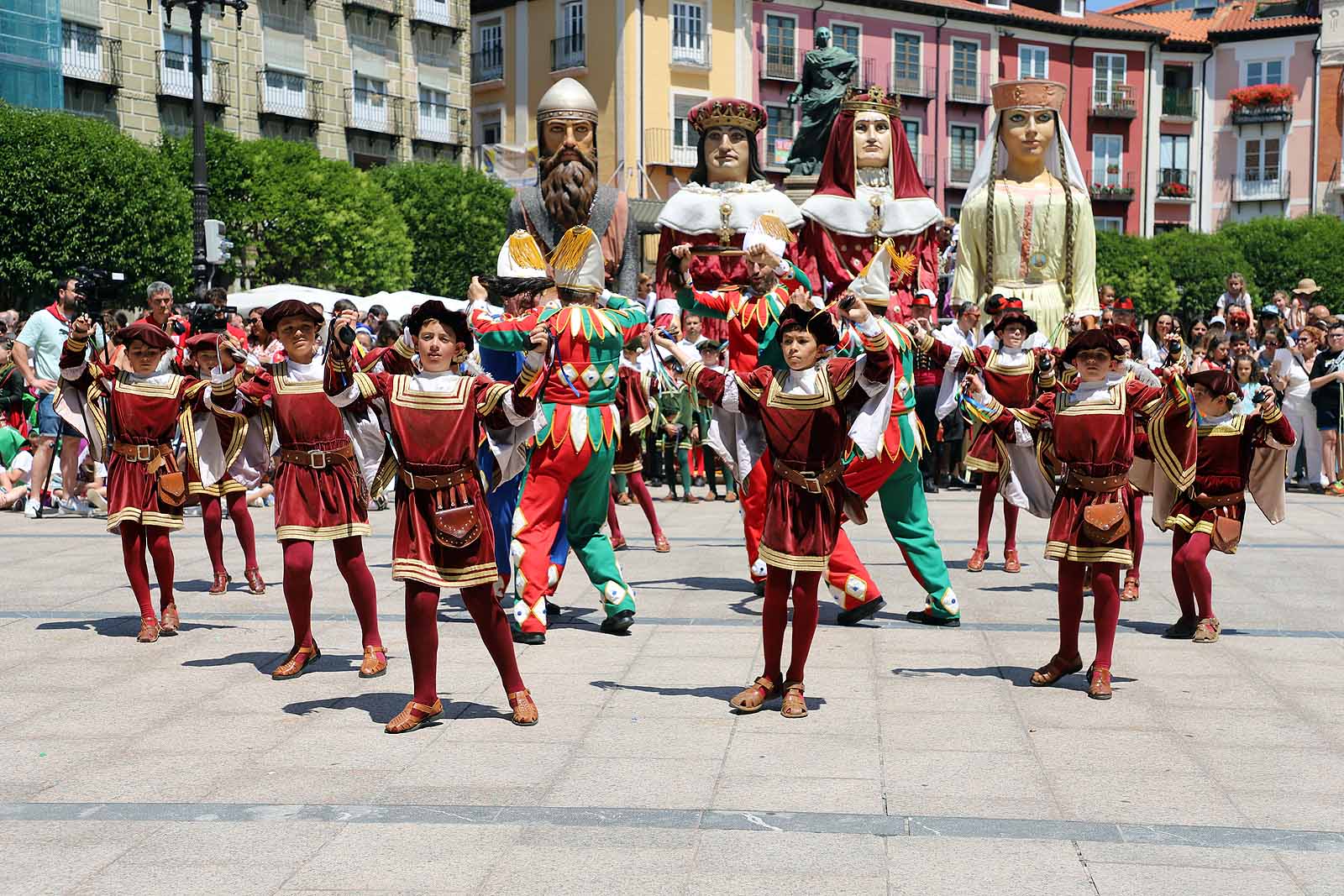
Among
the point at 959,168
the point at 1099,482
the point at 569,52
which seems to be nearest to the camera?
the point at 1099,482

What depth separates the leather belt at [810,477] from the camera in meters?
6.20

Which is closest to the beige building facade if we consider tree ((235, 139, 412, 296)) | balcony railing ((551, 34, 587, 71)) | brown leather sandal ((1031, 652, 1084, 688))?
balcony railing ((551, 34, 587, 71))

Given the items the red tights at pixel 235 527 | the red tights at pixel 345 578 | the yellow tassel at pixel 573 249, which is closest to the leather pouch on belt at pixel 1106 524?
the yellow tassel at pixel 573 249

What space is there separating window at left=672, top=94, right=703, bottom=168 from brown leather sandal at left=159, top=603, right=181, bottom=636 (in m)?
34.6

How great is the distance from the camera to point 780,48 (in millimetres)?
44469

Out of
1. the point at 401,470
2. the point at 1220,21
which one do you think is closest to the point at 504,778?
the point at 401,470

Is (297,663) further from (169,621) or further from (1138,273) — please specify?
(1138,273)

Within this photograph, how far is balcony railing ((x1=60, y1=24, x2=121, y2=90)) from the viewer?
108ft

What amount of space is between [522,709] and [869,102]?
604 centimetres

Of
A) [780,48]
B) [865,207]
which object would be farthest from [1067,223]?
[780,48]

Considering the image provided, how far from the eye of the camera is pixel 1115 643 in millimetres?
7801

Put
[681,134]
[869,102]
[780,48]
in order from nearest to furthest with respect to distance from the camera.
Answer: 1. [869,102]
2. [681,134]
3. [780,48]

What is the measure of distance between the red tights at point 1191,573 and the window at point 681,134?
34576 mm

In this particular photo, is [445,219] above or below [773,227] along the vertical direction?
above
